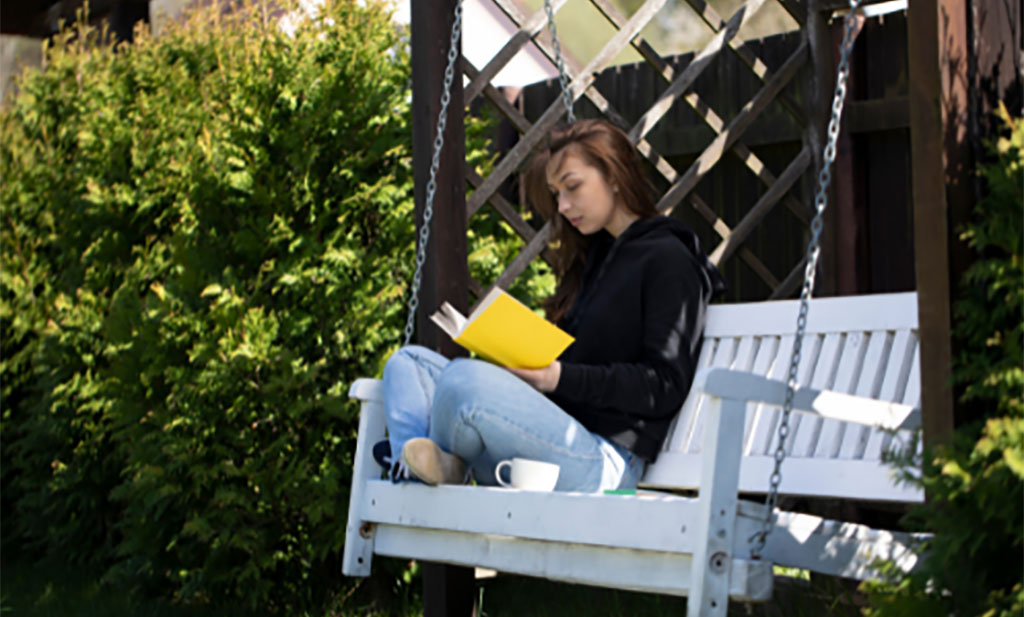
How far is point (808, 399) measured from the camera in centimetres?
240

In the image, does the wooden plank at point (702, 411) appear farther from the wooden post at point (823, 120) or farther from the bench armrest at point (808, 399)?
the wooden post at point (823, 120)

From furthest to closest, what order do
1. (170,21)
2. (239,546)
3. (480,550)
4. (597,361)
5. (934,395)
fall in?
(170,21), (239,546), (597,361), (480,550), (934,395)

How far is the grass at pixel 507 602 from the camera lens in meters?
3.72

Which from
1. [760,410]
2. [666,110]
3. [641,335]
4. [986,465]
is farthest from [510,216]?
[986,465]

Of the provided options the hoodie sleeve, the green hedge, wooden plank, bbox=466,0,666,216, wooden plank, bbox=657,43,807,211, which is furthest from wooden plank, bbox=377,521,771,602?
wooden plank, bbox=657,43,807,211

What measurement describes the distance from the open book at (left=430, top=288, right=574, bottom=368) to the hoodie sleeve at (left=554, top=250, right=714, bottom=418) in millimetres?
95

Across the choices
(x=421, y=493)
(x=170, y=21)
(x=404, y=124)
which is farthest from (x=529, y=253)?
(x=170, y=21)

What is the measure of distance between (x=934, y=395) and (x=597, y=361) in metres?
1.03

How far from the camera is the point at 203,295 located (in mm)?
4098

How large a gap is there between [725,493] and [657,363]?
73 cm

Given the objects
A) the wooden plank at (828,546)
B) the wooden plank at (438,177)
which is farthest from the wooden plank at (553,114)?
the wooden plank at (828,546)

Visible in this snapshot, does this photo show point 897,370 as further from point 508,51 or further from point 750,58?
point 750,58

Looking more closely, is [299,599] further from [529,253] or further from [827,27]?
[827,27]

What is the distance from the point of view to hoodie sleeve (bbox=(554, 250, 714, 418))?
9.39 feet
